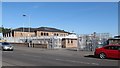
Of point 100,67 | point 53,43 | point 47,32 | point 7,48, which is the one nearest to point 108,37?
point 53,43

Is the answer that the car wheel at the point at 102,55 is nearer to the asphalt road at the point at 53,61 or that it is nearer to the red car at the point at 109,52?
A: the red car at the point at 109,52

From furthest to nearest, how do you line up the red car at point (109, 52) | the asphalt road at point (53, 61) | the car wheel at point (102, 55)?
the car wheel at point (102, 55), the red car at point (109, 52), the asphalt road at point (53, 61)

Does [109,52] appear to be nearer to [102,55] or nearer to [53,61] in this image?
[102,55]

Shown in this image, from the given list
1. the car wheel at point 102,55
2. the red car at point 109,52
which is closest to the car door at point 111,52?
the red car at point 109,52

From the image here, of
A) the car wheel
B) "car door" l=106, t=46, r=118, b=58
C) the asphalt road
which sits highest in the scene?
"car door" l=106, t=46, r=118, b=58

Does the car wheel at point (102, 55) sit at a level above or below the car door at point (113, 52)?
below

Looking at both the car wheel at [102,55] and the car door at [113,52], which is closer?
the car door at [113,52]

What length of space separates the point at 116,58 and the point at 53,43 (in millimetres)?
25087

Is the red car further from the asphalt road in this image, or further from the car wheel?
the asphalt road

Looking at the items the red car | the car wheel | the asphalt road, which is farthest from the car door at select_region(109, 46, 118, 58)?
the asphalt road

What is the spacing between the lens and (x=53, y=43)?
4984cm

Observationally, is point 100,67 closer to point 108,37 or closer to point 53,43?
point 108,37

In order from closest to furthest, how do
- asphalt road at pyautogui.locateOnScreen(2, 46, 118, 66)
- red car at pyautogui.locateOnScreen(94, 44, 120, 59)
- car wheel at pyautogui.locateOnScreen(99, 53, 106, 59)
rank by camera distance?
asphalt road at pyautogui.locateOnScreen(2, 46, 118, 66) < red car at pyautogui.locateOnScreen(94, 44, 120, 59) < car wheel at pyautogui.locateOnScreen(99, 53, 106, 59)

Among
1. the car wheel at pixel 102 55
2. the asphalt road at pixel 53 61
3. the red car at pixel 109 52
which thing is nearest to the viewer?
the asphalt road at pixel 53 61
